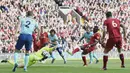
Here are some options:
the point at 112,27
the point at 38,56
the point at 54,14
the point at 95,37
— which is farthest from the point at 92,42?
the point at 54,14

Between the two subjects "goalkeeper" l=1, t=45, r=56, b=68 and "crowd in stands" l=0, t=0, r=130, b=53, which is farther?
"crowd in stands" l=0, t=0, r=130, b=53

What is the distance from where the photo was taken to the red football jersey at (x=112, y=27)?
2381 centimetres

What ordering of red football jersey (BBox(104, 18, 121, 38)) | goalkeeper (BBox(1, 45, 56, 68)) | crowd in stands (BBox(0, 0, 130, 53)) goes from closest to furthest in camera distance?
1. red football jersey (BBox(104, 18, 121, 38))
2. goalkeeper (BBox(1, 45, 56, 68))
3. crowd in stands (BBox(0, 0, 130, 53))

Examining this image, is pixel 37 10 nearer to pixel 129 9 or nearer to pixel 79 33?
pixel 79 33

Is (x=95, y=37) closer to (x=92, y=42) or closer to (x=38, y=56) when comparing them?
(x=92, y=42)

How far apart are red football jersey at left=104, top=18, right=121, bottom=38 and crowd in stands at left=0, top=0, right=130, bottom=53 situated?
1941 cm

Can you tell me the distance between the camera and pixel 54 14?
173ft

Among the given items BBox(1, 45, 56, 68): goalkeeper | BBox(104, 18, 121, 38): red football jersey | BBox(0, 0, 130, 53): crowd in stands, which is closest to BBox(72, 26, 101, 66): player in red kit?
BBox(1, 45, 56, 68): goalkeeper

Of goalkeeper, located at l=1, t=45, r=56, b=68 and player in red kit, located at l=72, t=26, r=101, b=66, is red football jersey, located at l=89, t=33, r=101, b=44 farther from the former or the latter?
goalkeeper, located at l=1, t=45, r=56, b=68

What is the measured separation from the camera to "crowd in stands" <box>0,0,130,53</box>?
45.4 metres

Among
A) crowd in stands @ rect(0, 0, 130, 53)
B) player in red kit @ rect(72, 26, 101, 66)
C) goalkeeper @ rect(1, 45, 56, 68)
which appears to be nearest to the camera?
goalkeeper @ rect(1, 45, 56, 68)

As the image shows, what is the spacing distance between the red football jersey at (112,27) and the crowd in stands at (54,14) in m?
19.4

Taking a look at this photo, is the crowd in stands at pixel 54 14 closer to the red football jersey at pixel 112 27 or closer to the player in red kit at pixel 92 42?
the player in red kit at pixel 92 42

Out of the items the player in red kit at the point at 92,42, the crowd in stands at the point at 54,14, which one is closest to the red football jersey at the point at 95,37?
the player in red kit at the point at 92,42
